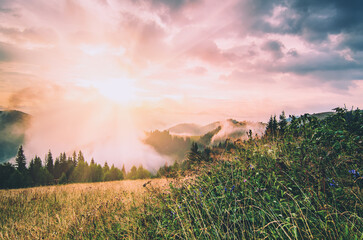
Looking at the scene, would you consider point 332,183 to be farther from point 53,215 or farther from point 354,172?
point 53,215

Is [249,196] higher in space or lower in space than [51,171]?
higher

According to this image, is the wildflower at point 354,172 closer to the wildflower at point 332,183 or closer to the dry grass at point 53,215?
the wildflower at point 332,183

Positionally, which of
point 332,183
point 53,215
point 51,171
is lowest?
point 51,171

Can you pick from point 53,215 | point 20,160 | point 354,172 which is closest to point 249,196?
point 354,172

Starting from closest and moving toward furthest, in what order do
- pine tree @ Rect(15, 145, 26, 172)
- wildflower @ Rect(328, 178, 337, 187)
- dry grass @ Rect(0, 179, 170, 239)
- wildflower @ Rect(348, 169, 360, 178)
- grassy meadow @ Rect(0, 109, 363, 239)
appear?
1. grassy meadow @ Rect(0, 109, 363, 239)
2. wildflower @ Rect(328, 178, 337, 187)
3. wildflower @ Rect(348, 169, 360, 178)
4. dry grass @ Rect(0, 179, 170, 239)
5. pine tree @ Rect(15, 145, 26, 172)

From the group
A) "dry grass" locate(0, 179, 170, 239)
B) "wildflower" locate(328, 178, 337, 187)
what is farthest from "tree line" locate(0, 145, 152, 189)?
"wildflower" locate(328, 178, 337, 187)

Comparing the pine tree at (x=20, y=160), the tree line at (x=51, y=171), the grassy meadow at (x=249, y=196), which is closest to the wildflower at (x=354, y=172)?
the grassy meadow at (x=249, y=196)

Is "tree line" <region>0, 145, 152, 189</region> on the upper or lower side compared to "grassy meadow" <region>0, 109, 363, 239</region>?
lower

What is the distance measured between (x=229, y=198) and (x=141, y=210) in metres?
1.78

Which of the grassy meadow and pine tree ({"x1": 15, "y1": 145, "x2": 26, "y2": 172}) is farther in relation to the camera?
pine tree ({"x1": 15, "y1": 145, "x2": 26, "y2": 172})

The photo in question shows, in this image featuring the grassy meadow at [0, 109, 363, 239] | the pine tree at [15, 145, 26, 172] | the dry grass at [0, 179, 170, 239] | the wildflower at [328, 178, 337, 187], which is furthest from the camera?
the pine tree at [15, 145, 26, 172]

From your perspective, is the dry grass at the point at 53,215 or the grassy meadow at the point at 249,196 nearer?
the grassy meadow at the point at 249,196

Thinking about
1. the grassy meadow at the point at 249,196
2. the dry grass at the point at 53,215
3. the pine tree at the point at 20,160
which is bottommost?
the pine tree at the point at 20,160

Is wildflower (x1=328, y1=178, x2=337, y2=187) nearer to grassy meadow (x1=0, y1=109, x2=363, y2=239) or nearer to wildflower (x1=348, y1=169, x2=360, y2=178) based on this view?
grassy meadow (x1=0, y1=109, x2=363, y2=239)
